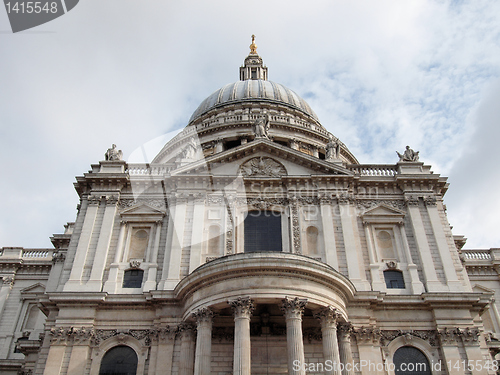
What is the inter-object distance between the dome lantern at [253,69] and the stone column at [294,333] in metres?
42.9

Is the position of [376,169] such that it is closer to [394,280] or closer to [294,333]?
[394,280]

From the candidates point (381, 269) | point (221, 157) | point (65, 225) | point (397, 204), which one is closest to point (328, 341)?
point (381, 269)

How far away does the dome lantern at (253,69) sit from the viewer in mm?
60438

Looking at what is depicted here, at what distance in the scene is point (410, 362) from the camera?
2380cm

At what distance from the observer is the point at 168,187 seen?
29.7m

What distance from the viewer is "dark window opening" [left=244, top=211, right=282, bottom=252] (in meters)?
27.7

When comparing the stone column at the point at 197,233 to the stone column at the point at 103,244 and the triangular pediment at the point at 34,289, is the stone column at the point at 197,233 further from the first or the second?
the triangular pediment at the point at 34,289

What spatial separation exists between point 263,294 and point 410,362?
884cm

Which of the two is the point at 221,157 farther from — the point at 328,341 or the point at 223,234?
Answer: the point at 328,341

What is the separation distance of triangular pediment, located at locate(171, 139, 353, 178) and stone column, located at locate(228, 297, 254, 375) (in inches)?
409

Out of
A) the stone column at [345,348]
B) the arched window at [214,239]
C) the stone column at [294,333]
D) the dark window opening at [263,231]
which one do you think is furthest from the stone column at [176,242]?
the stone column at [345,348]

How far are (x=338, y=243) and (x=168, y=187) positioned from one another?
11.0 metres

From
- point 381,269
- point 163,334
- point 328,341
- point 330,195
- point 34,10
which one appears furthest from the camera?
point 330,195

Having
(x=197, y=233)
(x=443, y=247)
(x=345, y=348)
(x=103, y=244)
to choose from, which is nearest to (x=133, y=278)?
(x=103, y=244)
